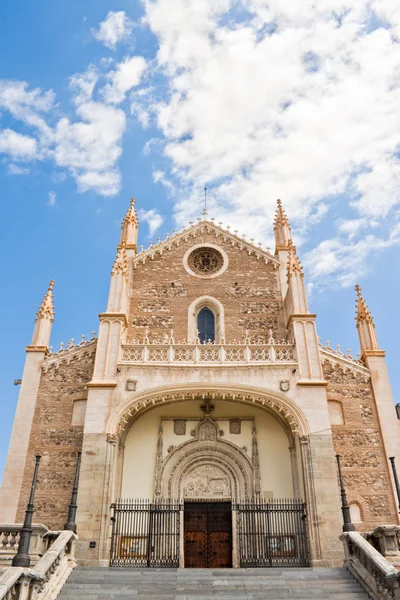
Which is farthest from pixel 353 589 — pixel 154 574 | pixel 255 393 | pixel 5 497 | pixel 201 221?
pixel 201 221

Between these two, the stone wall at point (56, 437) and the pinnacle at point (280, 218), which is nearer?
the stone wall at point (56, 437)

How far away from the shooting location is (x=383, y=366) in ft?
71.5

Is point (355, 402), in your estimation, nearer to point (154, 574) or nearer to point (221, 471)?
point (221, 471)

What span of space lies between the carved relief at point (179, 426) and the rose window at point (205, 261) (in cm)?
765

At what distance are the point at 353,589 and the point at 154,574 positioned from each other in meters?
5.02

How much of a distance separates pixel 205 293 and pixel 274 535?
11.0m

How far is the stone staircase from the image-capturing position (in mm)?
11867

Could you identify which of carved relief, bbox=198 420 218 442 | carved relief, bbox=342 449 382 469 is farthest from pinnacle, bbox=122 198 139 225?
carved relief, bbox=342 449 382 469

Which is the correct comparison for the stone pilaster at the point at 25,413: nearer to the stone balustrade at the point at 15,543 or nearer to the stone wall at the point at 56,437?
the stone wall at the point at 56,437

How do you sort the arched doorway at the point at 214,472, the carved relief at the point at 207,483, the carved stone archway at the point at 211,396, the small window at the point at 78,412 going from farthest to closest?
the small window at the point at 78,412
the carved relief at the point at 207,483
the carved stone archway at the point at 211,396
the arched doorway at the point at 214,472

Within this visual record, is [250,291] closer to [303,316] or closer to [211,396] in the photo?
[303,316]

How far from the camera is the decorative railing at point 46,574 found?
32.1 ft

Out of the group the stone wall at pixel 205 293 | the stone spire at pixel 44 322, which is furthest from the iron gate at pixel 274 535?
the stone spire at pixel 44 322

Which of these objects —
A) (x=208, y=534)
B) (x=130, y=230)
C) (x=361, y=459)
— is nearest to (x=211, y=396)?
(x=208, y=534)
